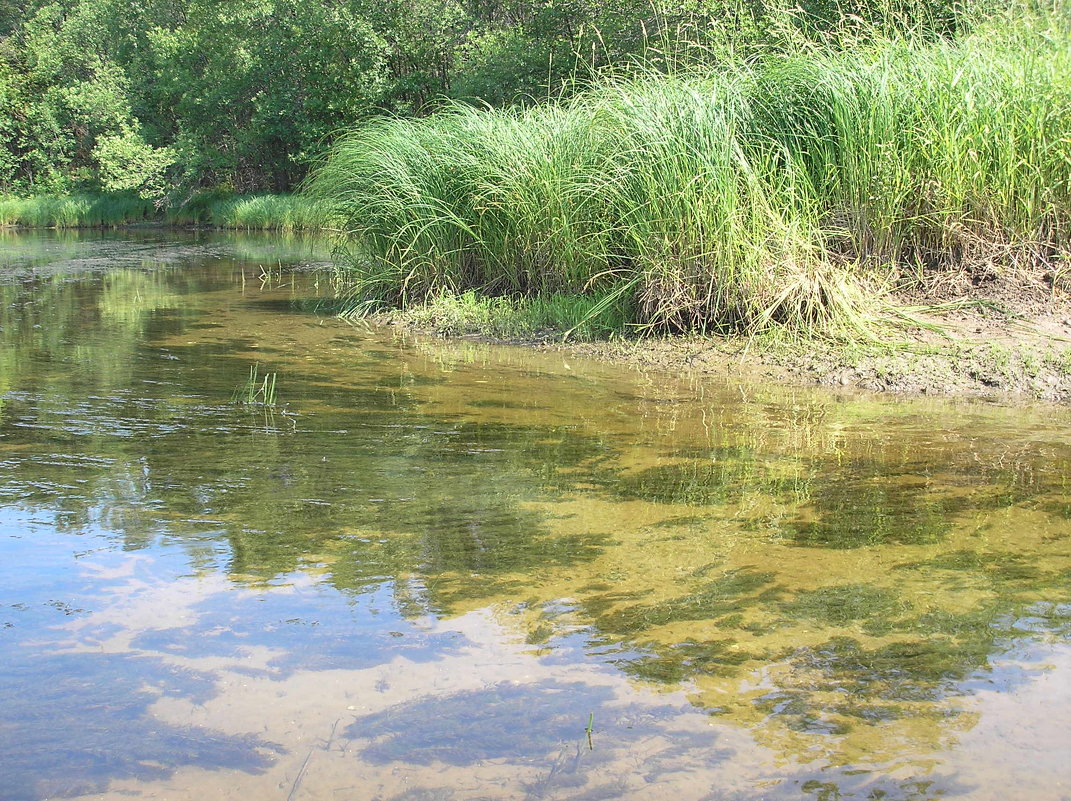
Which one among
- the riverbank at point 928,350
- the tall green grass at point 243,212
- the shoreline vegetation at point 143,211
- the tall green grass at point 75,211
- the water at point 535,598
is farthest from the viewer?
the tall green grass at point 75,211

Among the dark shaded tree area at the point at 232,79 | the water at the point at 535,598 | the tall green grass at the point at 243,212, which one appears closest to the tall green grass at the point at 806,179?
the water at the point at 535,598

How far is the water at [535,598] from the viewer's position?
246 centimetres

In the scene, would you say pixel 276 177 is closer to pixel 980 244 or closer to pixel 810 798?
pixel 980 244

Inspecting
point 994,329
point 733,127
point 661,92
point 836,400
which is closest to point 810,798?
point 836,400

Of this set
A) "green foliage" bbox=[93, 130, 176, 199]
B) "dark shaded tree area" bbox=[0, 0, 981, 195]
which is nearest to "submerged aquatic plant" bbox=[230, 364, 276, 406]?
"dark shaded tree area" bbox=[0, 0, 981, 195]

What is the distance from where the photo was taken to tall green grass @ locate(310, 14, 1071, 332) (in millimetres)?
7332

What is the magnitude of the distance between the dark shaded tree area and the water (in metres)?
17.9

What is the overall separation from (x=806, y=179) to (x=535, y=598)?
5370 millimetres

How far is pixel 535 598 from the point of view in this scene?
3.36 metres

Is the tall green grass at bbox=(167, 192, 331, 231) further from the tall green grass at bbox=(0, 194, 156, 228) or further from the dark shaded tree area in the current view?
the tall green grass at bbox=(0, 194, 156, 228)

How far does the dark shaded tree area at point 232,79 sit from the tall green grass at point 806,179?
14.4m

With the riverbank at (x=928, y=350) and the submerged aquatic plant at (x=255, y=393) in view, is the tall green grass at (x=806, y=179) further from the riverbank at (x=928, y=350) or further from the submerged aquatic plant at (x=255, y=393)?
the submerged aquatic plant at (x=255, y=393)

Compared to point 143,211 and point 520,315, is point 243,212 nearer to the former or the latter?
point 143,211

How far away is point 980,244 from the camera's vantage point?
25.1 feet
